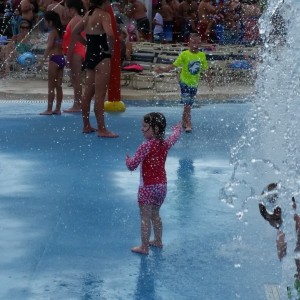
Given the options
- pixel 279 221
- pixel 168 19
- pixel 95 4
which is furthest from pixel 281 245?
pixel 168 19

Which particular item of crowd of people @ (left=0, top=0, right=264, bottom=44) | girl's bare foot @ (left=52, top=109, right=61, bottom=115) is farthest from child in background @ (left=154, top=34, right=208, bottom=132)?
crowd of people @ (left=0, top=0, right=264, bottom=44)

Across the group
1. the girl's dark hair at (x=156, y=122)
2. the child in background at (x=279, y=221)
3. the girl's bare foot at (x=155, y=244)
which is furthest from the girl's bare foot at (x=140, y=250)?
the child in background at (x=279, y=221)

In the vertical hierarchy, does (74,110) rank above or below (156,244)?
above

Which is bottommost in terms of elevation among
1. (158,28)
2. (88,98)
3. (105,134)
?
(105,134)

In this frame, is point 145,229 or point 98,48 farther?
point 98,48

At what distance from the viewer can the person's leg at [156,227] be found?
5.46 metres

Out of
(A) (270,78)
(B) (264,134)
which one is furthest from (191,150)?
(A) (270,78)

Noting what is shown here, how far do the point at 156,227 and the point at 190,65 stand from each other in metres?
4.41

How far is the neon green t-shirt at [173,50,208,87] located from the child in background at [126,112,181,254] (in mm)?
4284

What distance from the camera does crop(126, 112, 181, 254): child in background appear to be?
5.36 meters

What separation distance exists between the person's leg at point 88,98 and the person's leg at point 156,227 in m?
3.93

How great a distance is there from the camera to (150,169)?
17.7 feet

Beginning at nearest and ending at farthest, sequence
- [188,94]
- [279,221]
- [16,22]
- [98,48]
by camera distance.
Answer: [279,221], [98,48], [188,94], [16,22]

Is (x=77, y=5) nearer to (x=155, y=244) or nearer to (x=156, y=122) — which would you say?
(x=156, y=122)
